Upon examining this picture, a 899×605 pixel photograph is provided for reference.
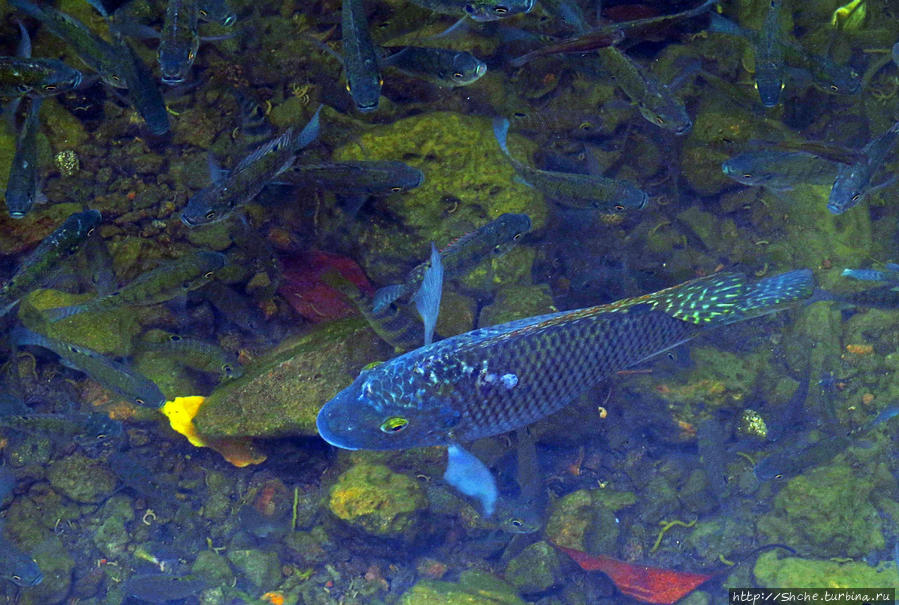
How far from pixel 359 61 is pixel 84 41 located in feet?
7.06

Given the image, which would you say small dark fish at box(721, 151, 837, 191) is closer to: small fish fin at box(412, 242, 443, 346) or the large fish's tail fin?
the large fish's tail fin

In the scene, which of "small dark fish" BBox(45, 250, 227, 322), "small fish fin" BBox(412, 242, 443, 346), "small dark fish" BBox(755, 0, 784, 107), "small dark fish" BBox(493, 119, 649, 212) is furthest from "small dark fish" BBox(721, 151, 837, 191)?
"small dark fish" BBox(45, 250, 227, 322)

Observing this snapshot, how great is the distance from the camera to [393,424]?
2.92 meters

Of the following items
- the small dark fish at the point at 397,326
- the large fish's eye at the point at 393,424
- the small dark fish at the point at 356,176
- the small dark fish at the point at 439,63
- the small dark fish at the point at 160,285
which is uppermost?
the small dark fish at the point at 439,63

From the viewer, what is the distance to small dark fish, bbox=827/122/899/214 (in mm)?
4668

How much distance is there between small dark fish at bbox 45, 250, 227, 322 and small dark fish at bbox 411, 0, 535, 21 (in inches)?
110

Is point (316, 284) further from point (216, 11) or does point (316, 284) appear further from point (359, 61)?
point (216, 11)

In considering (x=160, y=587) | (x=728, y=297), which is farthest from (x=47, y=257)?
(x=728, y=297)

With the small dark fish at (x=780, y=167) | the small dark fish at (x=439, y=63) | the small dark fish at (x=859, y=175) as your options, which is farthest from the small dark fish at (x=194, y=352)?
the small dark fish at (x=859, y=175)

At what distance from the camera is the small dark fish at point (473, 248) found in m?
4.62

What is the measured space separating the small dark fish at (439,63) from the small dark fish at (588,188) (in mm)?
558

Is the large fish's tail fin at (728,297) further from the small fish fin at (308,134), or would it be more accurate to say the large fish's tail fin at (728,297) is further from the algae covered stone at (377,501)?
the algae covered stone at (377,501)

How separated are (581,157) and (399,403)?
4.10 meters

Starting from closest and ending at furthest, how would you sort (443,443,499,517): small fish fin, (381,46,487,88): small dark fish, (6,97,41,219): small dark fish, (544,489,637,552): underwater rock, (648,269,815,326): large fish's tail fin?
(443,443,499,517): small fish fin
(648,269,815,326): large fish's tail fin
(6,97,41,219): small dark fish
(381,46,487,88): small dark fish
(544,489,637,552): underwater rock
